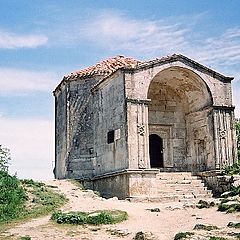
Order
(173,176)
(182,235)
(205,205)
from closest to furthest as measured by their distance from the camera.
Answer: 1. (182,235)
2. (205,205)
3. (173,176)

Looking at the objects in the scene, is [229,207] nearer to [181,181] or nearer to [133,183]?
[133,183]

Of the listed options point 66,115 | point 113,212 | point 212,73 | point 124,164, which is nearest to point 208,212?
point 113,212

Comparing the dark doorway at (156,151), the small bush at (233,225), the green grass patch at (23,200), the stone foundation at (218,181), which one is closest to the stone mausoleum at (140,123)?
the dark doorway at (156,151)

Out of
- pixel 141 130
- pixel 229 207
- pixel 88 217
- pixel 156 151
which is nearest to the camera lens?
pixel 88 217

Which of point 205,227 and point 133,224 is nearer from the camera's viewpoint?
point 205,227

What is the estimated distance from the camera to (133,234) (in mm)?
12047

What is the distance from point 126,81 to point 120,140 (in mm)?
2661

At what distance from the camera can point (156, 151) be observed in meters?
24.3

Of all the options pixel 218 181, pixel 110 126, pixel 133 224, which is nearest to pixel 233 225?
pixel 133 224

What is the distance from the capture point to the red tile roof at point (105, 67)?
81.0 ft

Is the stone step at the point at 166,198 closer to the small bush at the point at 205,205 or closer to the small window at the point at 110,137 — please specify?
the small bush at the point at 205,205

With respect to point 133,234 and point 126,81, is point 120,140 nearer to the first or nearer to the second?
point 126,81

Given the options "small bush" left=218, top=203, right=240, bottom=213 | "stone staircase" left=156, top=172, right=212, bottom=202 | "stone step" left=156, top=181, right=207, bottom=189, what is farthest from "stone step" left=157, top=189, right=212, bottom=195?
"small bush" left=218, top=203, right=240, bottom=213

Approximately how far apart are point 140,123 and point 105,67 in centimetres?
633
